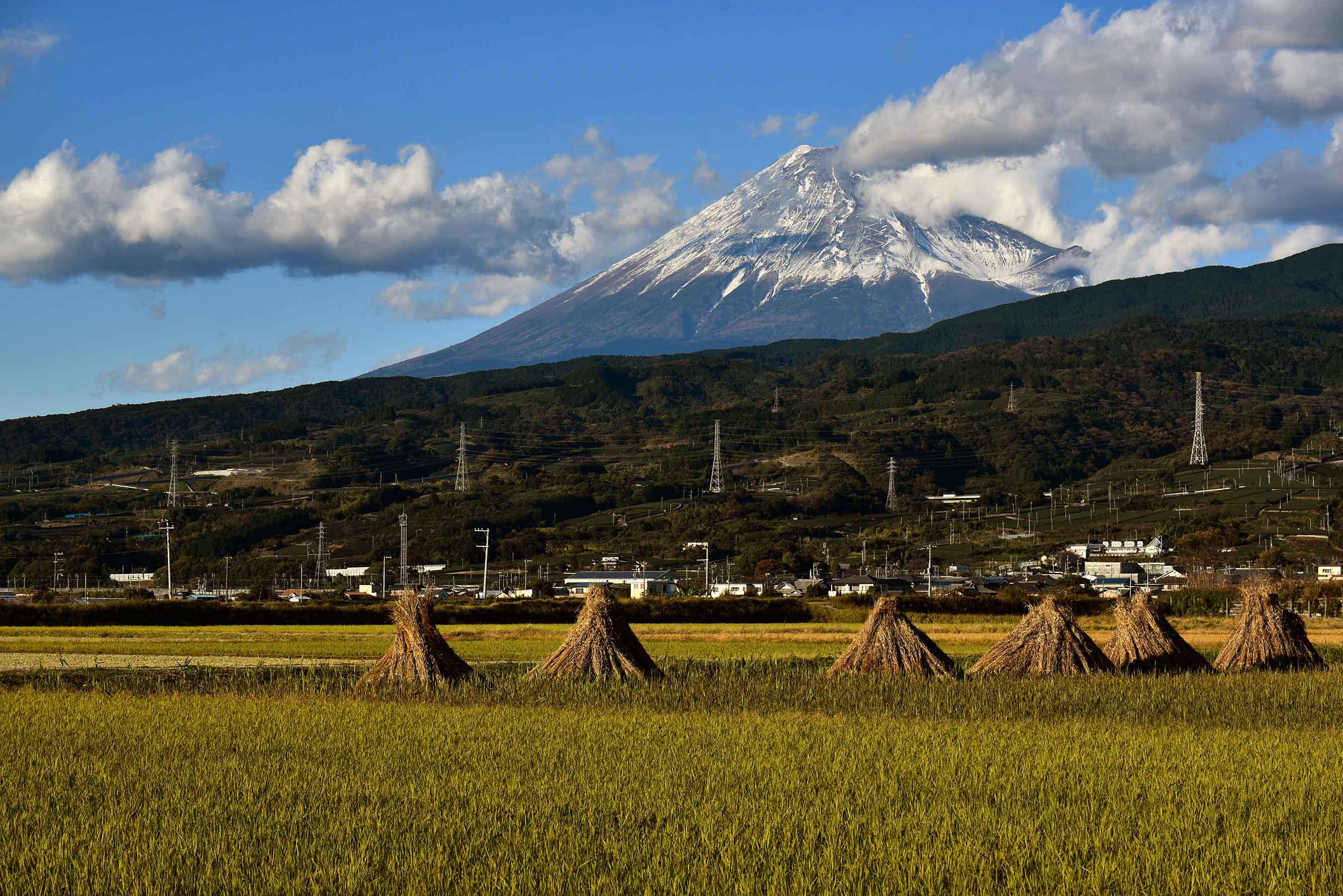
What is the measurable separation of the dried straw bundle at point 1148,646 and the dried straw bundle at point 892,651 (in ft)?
18.2

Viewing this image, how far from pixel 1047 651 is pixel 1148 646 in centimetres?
450

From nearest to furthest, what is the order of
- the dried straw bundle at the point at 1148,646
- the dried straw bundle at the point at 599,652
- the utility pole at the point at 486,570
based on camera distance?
the dried straw bundle at the point at 599,652
the dried straw bundle at the point at 1148,646
the utility pole at the point at 486,570

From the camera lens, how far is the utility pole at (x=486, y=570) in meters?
120

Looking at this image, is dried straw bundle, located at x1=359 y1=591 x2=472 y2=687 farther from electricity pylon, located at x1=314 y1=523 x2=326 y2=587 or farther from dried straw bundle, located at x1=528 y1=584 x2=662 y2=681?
electricity pylon, located at x1=314 y1=523 x2=326 y2=587

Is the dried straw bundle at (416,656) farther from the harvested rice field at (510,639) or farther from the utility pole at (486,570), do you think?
the utility pole at (486,570)

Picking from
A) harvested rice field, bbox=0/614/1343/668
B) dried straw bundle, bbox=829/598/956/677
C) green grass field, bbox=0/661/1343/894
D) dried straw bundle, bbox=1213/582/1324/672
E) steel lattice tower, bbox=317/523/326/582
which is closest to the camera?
green grass field, bbox=0/661/1343/894

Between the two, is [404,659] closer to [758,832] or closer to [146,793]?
[146,793]

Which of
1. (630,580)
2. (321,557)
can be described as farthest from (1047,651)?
(321,557)

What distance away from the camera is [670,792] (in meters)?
18.7

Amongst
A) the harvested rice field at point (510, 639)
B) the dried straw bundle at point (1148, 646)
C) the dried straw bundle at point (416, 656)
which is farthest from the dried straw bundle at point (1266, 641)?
the dried straw bundle at point (416, 656)

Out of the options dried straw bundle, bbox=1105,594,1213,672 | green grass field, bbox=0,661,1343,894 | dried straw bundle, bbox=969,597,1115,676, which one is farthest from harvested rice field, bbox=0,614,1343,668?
green grass field, bbox=0,661,1343,894

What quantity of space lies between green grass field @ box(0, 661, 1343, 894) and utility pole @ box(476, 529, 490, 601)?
73855 millimetres

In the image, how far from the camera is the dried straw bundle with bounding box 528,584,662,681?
3400 cm

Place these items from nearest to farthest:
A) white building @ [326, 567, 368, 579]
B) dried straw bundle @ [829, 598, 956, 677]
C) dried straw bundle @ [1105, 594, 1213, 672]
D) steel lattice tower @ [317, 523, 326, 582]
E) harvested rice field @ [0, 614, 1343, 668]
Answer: dried straw bundle @ [829, 598, 956, 677] < dried straw bundle @ [1105, 594, 1213, 672] < harvested rice field @ [0, 614, 1343, 668] < steel lattice tower @ [317, 523, 326, 582] < white building @ [326, 567, 368, 579]
